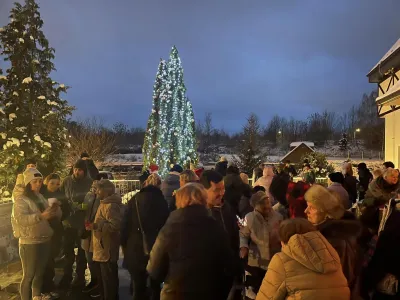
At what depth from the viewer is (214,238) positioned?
10.3ft

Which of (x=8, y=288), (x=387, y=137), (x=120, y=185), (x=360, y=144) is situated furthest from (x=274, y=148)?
(x=8, y=288)

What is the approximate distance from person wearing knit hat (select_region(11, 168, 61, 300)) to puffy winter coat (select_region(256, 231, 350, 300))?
366cm

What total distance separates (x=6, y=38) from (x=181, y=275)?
35.6 feet

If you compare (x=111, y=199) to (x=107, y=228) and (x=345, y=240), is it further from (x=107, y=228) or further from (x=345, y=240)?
(x=345, y=240)

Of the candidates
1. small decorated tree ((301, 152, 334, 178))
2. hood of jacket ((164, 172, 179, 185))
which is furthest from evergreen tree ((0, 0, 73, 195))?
small decorated tree ((301, 152, 334, 178))

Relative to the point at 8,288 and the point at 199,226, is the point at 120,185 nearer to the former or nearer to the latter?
the point at 8,288

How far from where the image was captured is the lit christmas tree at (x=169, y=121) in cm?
1780

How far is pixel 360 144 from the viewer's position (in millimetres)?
68125

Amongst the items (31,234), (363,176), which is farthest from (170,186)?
(363,176)

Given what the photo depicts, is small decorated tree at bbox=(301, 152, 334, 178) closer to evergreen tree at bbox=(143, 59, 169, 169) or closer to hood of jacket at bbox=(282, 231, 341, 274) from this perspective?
evergreen tree at bbox=(143, 59, 169, 169)

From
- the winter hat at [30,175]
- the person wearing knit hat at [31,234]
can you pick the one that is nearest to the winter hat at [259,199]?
the person wearing knit hat at [31,234]

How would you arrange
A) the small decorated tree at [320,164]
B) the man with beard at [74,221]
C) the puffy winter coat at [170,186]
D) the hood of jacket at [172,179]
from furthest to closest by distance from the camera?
the small decorated tree at [320,164]
the hood of jacket at [172,179]
the puffy winter coat at [170,186]
the man with beard at [74,221]

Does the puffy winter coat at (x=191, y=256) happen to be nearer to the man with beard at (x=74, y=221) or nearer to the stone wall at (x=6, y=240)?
the man with beard at (x=74, y=221)

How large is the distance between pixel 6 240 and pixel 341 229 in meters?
6.97
